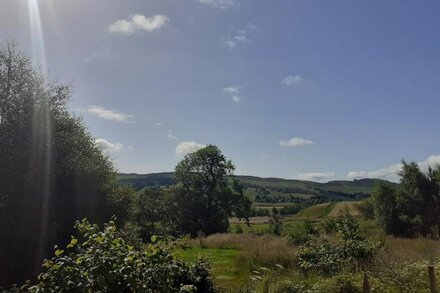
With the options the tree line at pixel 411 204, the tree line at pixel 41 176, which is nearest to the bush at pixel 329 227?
the tree line at pixel 411 204

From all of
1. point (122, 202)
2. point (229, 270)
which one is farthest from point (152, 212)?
point (229, 270)

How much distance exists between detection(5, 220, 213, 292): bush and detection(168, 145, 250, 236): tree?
44505 mm

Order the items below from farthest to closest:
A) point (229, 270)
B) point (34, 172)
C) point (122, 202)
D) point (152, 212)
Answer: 1. point (152, 212)
2. point (122, 202)
3. point (229, 270)
4. point (34, 172)

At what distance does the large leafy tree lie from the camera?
1285cm

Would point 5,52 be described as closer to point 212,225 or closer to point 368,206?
point 212,225

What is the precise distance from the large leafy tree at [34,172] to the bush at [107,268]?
31.8 ft

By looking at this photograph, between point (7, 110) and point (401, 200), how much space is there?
33.1 m

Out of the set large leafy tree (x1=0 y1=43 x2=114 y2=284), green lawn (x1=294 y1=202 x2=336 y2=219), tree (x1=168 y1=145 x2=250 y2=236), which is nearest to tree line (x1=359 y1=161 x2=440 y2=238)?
tree (x1=168 y1=145 x2=250 y2=236)

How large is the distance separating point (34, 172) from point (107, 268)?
11.1m

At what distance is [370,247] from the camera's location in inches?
569

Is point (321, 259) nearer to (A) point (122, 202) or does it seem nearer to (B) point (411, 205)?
(A) point (122, 202)

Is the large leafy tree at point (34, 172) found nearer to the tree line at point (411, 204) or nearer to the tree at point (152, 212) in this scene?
the tree line at point (411, 204)

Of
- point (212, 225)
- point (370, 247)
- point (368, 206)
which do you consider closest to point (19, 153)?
point (370, 247)

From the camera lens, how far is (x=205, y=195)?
51344 millimetres
